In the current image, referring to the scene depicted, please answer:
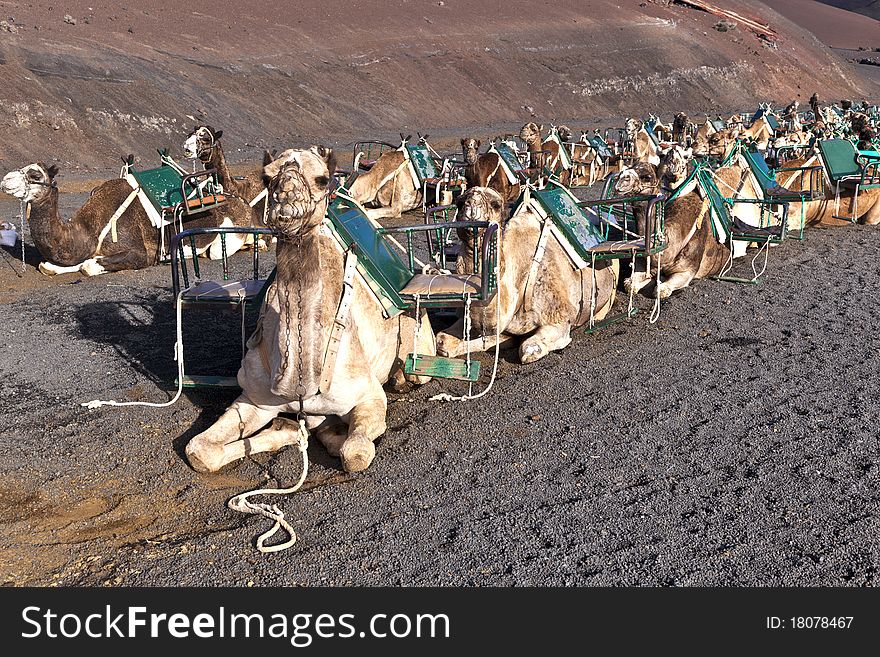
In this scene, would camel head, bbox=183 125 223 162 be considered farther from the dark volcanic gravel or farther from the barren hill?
the barren hill

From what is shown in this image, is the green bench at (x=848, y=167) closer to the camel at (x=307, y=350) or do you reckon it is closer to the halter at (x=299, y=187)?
the camel at (x=307, y=350)

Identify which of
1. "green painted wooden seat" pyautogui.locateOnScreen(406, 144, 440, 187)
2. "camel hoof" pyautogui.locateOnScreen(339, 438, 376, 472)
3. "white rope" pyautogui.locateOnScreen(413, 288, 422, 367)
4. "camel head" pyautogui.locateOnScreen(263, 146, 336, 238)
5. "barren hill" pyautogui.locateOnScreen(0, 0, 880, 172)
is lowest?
"barren hill" pyautogui.locateOnScreen(0, 0, 880, 172)

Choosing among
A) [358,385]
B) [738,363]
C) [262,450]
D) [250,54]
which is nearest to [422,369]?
[358,385]

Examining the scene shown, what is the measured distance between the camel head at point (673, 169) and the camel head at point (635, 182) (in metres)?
1.08

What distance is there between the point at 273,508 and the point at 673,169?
6571 millimetres

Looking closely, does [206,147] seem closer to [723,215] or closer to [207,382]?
[723,215]

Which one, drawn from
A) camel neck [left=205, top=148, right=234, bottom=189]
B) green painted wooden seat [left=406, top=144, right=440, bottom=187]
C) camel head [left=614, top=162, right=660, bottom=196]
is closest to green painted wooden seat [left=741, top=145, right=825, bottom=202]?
camel head [left=614, top=162, right=660, bottom=196]

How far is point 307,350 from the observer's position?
194 inches

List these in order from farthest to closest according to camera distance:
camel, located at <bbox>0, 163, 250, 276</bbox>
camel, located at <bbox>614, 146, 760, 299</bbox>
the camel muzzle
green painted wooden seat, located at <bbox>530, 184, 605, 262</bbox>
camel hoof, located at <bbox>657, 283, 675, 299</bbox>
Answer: camel, located at <bbox>0, 163, 250, 276</bbox>, the camel muzzle, camel hoof, located at <bbox>657, 283, 675, 299</bbox>, camel, located at <bbox>614, 146, 760, 299</bbox>, green painted wooden seat, located at <bbox>530, 184, 605, 262</bbox>

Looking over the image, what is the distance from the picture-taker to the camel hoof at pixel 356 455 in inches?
195

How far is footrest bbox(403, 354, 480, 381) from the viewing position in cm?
586

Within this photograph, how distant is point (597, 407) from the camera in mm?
6113

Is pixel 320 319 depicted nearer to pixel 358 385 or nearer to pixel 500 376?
pixel 358 385

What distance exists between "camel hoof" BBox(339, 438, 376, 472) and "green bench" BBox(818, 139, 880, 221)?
10.2 metres
